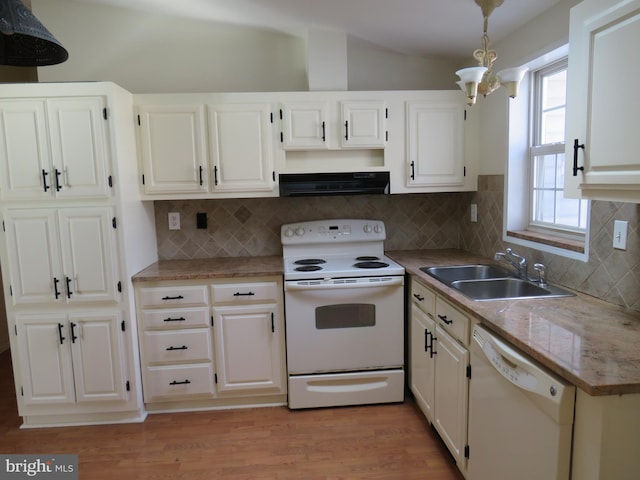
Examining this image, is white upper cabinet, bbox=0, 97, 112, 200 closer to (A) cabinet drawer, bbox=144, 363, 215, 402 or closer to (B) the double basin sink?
(A) cabinet drawer, bbox=144, 363, 215, 402

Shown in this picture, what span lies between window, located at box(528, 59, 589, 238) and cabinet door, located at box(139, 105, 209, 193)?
82.2 inches

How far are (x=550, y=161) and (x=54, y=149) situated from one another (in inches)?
114

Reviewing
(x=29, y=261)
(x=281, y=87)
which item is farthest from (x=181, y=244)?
(x=281, y=87)

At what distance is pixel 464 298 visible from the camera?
1859 mm

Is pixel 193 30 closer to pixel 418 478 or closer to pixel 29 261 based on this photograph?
pixel 29 261

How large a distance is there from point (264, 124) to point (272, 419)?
1915mm

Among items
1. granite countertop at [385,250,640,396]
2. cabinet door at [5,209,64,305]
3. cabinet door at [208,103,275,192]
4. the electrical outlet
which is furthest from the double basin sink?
cabinet door at [5,209,64,305]

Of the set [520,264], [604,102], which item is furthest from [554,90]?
[604,102]

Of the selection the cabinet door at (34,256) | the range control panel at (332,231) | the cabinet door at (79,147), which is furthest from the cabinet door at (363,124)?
the cabinet door at (34,256)

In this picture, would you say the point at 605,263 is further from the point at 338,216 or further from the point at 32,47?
the point at 32,47

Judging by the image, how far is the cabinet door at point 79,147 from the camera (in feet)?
7.68

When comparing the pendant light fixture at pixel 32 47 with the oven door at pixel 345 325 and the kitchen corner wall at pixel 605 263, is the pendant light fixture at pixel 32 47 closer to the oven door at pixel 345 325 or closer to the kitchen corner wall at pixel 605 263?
the oven door at pixel 345 325

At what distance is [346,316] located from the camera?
8.66 feet

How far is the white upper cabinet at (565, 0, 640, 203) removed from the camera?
1254mm
